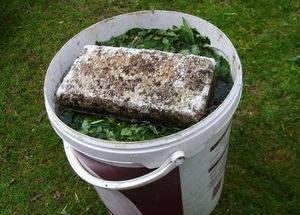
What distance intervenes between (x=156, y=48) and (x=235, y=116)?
94cm

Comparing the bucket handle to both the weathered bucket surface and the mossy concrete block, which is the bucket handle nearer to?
the weathered bucket surface

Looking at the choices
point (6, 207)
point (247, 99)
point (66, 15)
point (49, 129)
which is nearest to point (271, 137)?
point (247, 99)

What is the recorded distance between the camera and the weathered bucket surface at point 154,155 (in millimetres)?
1707

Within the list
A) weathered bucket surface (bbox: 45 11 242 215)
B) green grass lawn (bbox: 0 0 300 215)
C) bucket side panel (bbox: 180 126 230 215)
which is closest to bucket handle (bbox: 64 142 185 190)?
weathered bucket surface (bbox: 45 11 242 215)

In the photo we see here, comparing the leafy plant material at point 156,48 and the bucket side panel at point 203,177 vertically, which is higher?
the leafy plant material at point 156,48

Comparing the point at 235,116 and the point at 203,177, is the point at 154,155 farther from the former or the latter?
the point at 235,116

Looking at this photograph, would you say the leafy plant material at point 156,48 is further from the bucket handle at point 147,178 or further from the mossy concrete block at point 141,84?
the bucket handle at point 147,178

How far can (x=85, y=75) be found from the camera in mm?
1966

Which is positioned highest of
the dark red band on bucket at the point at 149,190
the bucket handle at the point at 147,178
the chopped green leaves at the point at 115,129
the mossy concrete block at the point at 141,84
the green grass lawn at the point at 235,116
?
the mossy concrete block at the point at 141,84

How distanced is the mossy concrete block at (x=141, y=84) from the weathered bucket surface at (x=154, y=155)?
96 mm

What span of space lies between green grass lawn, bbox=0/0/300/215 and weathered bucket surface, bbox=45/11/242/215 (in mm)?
362

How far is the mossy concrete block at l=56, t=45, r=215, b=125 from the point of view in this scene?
5.96 ft

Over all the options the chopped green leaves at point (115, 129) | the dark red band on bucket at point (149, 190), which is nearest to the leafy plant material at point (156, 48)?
the chopped green leaves at point (115, 129)

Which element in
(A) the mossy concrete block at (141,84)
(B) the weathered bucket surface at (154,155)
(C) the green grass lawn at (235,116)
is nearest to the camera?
(B) the weathered bucket surface at (154,155)
